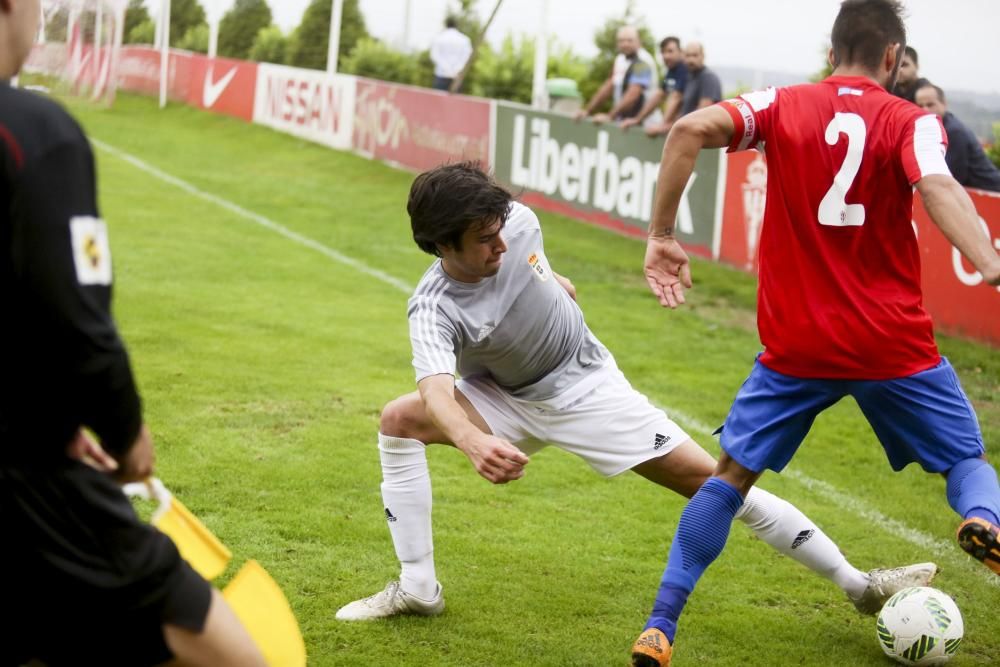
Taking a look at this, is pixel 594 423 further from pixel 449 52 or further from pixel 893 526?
pixel 449 52

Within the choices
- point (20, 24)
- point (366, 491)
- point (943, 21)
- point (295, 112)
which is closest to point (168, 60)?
point (295, 112)

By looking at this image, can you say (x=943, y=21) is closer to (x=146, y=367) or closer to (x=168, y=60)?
(x=146, y=367)

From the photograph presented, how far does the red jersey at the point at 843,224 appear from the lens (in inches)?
154

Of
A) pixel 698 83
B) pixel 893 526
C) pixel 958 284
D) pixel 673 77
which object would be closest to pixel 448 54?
pixel 673 77

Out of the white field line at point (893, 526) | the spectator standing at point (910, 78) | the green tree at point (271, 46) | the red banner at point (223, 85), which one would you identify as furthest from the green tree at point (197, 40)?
the white field line at point (893, 526)

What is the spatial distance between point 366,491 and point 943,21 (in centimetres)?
1467

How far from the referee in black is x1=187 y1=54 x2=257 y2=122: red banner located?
2495 cm

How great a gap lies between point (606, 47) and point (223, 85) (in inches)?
333

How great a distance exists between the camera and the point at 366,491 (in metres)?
5.98

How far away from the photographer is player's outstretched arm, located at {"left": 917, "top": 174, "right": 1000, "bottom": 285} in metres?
3.64

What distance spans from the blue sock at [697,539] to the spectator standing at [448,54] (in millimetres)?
18516

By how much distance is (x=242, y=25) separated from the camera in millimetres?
41469

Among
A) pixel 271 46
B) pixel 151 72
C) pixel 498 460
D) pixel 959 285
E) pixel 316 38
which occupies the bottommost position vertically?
pixel 959 285

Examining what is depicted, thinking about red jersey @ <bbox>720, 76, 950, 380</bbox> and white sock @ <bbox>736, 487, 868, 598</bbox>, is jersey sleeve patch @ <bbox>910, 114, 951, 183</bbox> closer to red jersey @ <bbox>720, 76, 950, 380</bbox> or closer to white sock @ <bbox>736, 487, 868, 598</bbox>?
red jersey @ <bbox>720, 76, 950, 380</bbox>
